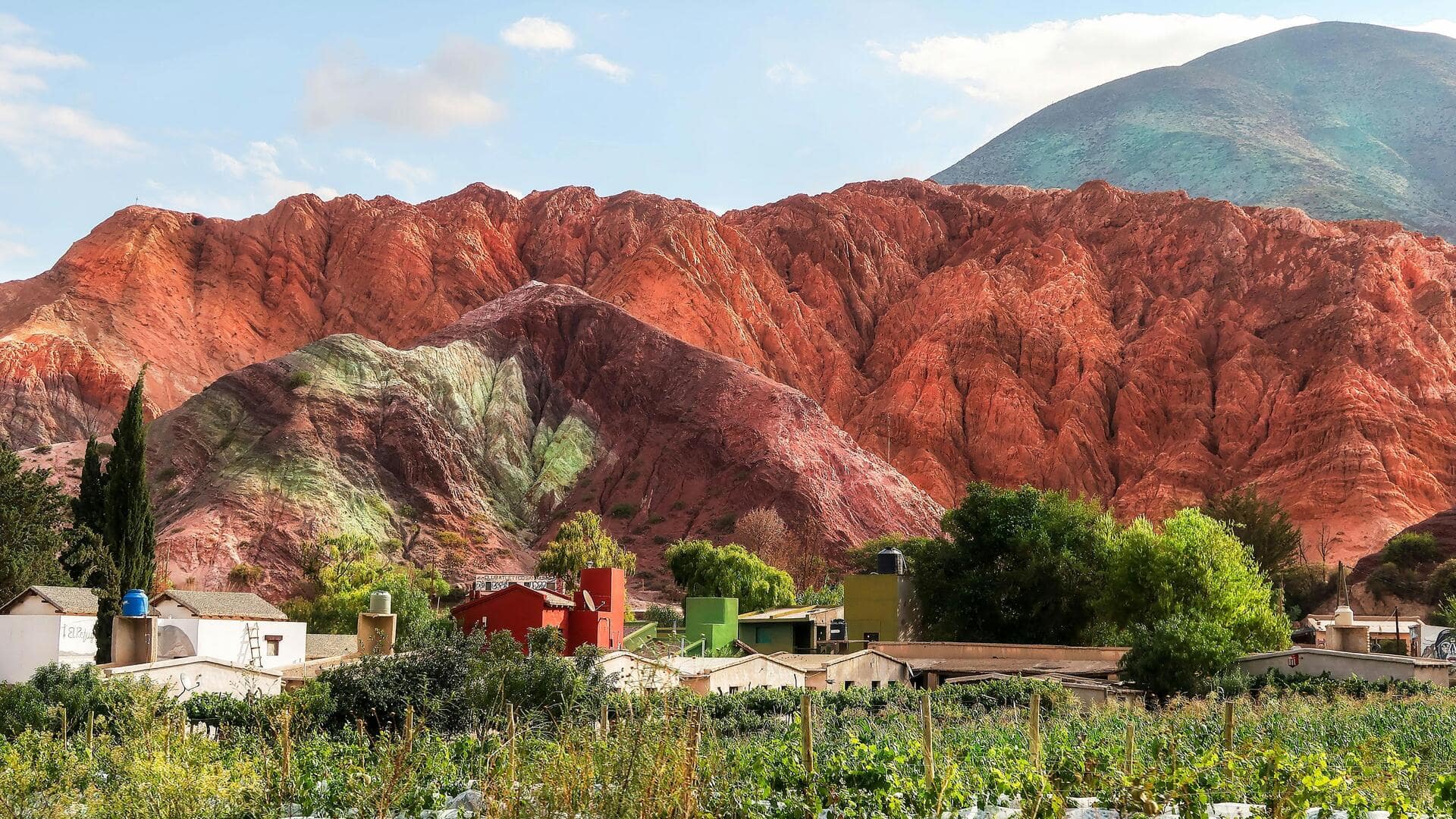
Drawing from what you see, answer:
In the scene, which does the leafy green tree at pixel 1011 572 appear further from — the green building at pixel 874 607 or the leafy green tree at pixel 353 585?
the leafy green tree at pixel 353 585

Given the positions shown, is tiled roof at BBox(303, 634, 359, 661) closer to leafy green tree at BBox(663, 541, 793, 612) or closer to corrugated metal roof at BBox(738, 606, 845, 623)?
corrugated metal roof at BBox(738, 606, 845, 623)

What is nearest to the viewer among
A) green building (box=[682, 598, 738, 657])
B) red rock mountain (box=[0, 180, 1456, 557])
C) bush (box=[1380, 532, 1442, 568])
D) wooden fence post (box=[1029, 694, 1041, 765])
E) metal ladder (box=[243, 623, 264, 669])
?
wooden fence post (box=[1029, 694, 1041, 765])

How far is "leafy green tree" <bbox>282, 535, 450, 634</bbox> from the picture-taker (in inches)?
1911

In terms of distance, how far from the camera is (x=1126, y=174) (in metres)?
166

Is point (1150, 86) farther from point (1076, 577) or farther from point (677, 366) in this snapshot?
point (1076, 577)

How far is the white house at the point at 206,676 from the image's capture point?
23.9 metres

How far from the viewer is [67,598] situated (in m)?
29.5

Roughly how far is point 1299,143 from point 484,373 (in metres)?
121

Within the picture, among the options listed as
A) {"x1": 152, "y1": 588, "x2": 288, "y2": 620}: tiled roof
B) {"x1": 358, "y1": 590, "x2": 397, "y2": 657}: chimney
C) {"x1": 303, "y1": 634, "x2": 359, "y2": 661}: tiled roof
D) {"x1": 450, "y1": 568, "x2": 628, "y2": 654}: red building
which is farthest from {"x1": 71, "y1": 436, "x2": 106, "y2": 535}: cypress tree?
{"x1": 450, "y1": 568, "x2": 628, "y2": 654}: red building

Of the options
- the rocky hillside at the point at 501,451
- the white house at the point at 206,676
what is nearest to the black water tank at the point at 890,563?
the rocky hillside at the point at 501,451

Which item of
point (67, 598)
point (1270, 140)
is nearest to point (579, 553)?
point (67, 598)

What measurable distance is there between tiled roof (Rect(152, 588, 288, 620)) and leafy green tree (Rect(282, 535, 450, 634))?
4677mm

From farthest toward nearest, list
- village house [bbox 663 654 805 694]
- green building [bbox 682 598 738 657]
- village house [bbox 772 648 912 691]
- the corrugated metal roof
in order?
the corrugated metal roof
green building [bbox 682 598 738 657]
village house [bbox 772 648 912 691]
village house [bbox 663 654 805 694]

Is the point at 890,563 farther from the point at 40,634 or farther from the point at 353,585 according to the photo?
the point at 40,634
